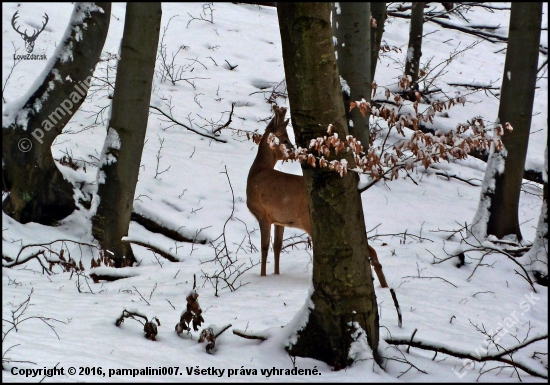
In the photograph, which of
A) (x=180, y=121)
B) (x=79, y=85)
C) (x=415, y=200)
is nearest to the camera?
(x=79, y=85)

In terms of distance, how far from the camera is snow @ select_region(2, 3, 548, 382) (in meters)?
3.93

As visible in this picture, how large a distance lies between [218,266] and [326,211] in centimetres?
327

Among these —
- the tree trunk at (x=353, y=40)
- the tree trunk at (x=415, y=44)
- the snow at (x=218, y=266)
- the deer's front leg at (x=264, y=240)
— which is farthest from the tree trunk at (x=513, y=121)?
the tree trunk at (x=415, y=44)

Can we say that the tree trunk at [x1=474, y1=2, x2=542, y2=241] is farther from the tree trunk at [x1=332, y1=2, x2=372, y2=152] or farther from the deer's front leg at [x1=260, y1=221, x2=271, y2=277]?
the deer's front leg at [x1=260, y1=221, x2=271, y2=277]

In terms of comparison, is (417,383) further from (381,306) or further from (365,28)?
(365,28)

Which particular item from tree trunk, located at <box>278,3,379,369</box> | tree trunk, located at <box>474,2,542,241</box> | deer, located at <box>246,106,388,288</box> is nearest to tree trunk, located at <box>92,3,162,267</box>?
deer, located at <box>246,106,388,288</box>

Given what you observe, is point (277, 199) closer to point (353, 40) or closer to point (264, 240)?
point (264, 240)

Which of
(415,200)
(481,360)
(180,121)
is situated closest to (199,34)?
(180,121)

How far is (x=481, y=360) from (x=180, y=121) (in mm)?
10484

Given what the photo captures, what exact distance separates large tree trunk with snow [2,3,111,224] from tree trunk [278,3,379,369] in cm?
514

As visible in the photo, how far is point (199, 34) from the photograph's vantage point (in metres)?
17.8

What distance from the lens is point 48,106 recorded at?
319 inches

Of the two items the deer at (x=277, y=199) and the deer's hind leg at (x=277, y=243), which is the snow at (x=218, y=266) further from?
the deer at (x=277, y=199)

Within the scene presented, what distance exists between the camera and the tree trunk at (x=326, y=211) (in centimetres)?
368
